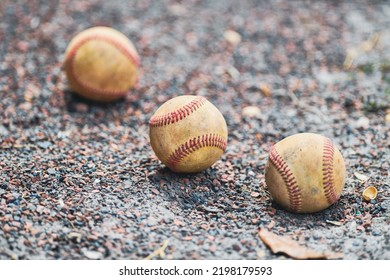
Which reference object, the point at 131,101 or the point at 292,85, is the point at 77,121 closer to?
the point at 131,101

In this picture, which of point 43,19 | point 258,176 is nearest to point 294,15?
point 43,19

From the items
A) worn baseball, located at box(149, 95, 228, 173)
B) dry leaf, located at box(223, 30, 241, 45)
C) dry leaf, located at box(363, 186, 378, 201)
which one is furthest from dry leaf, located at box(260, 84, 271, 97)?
dry leaf, located at box(363, 186, 378, 201)

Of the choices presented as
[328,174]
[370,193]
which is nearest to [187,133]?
[328,174]

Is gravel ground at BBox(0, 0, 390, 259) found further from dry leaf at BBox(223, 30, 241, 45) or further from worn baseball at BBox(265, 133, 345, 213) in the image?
worn baseball at BBox(265, 133, 345, 213)

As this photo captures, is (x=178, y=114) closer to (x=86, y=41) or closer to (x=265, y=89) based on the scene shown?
(x=86, y=41)

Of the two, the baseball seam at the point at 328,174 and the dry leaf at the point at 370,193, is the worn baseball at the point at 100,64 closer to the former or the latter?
the baseball seam at the point at 328,174

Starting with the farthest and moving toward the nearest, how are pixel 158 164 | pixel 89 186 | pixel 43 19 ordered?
pixel 43 19 → pixel 158 164 → pixel 89 186
